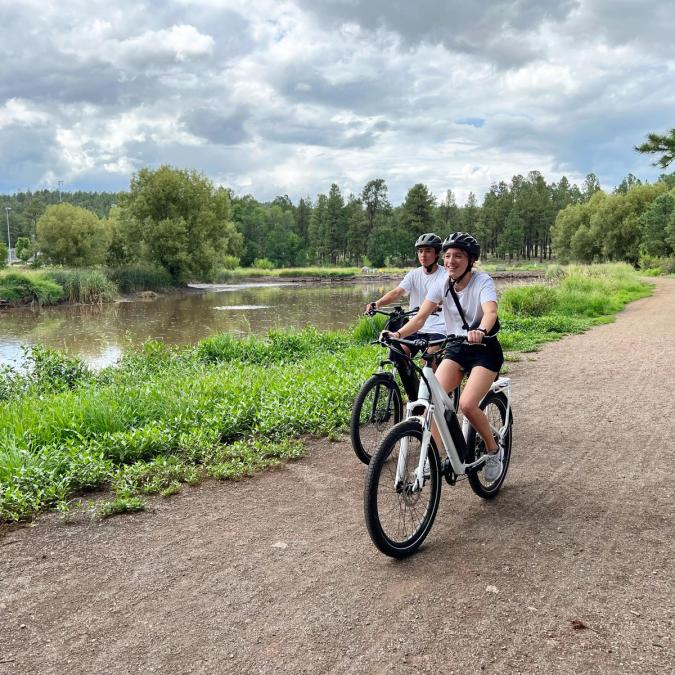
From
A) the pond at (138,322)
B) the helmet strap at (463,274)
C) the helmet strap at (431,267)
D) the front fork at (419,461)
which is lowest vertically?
the pond at (138,322)

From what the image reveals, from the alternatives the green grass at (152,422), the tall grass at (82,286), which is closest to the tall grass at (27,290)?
the tall grass at (82,286)

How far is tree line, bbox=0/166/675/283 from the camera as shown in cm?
4722

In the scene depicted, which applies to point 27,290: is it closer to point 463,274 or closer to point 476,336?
point 463,274

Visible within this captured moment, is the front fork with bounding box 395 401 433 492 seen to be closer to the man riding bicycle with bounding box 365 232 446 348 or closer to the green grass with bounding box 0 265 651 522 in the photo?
the man riding bicycle with bounding box 365 232 446 348

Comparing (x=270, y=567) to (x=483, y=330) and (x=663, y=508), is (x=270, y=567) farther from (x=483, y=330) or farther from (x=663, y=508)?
(x=663, y=508)

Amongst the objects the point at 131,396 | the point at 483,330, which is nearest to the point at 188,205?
the point at 131,396

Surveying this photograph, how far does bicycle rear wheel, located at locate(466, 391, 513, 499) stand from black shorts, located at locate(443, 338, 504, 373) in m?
0.41

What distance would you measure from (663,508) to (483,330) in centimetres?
207

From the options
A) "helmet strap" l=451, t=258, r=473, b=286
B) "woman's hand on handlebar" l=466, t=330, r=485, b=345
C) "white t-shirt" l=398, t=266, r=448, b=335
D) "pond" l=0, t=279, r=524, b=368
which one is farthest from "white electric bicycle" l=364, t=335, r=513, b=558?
"pond" l=0, t=279, r=524, b=368

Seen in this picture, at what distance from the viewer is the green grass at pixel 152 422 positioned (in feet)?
15.3

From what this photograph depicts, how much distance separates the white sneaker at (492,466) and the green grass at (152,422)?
6.34 ft

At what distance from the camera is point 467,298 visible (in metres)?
4.28

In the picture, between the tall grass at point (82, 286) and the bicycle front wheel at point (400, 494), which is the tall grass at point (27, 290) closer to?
the tall grass at point (82, 286)

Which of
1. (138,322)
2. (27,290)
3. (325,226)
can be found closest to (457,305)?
(138,322)
